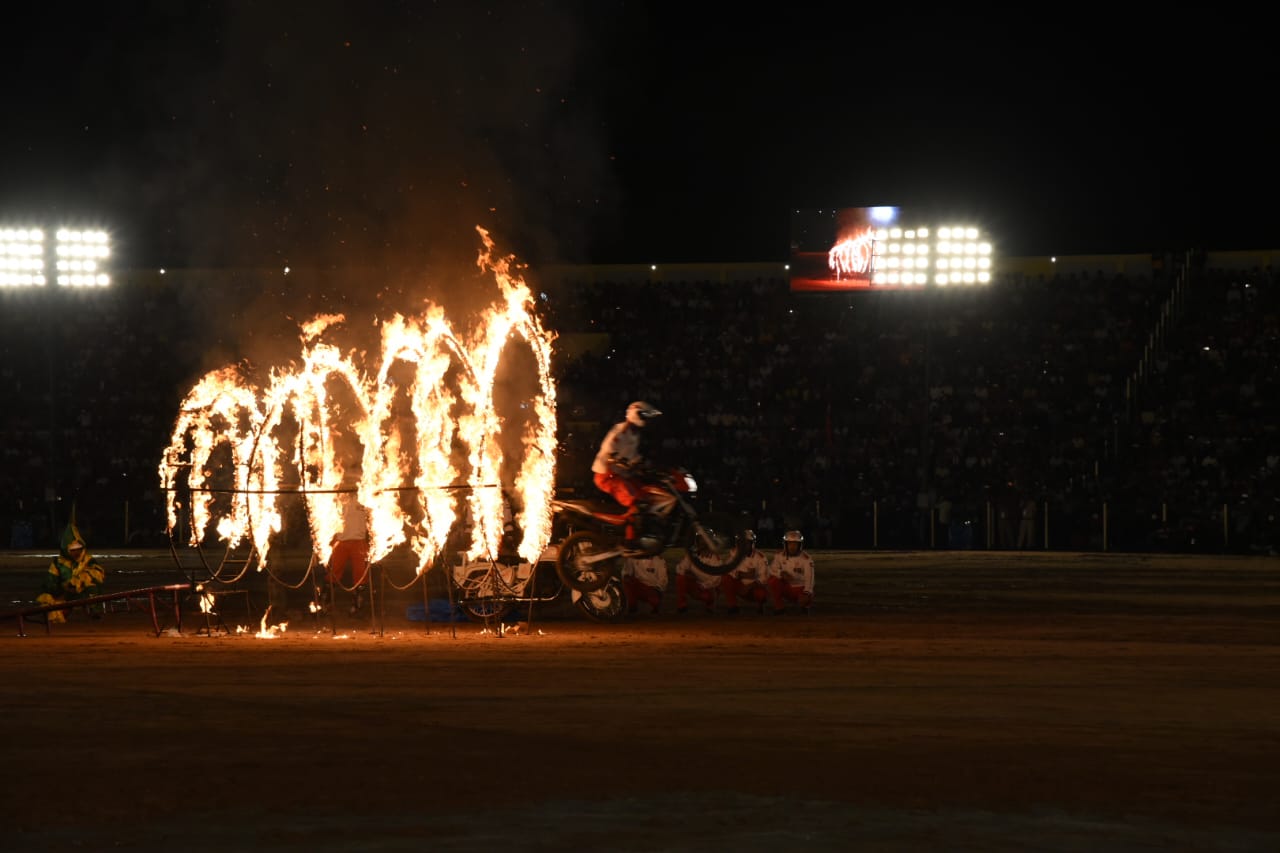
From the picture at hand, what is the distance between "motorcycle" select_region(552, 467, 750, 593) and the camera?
61.1ft

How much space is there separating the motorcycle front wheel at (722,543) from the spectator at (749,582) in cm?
219

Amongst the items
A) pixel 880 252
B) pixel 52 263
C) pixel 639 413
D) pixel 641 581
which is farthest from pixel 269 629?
pixel 880 252

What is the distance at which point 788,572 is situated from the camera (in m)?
21.5

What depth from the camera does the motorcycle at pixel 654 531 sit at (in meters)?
18.6

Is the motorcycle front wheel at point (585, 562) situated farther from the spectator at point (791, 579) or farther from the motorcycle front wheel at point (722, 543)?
the spectator at point (791, 579)

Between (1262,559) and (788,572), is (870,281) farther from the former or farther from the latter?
(788,572)

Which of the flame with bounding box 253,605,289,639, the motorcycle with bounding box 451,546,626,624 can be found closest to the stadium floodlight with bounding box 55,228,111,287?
the flame with bounding box 253,605,289,639

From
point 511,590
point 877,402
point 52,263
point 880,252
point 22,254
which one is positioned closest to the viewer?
point 511,590

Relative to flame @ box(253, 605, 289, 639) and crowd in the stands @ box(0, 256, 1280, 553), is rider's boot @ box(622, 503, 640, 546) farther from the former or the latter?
crowd in the stands @ box(0, 256, 1280, 553)

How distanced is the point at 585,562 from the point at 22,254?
95.4 ft

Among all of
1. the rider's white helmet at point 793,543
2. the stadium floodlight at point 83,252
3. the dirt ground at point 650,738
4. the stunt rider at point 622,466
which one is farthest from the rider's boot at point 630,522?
the stadium floodlight at point 83,252

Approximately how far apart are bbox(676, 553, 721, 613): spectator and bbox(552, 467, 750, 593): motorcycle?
1948 mm

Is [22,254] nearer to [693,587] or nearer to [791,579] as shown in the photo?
[693,587]

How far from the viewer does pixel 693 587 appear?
2153 centimetres
